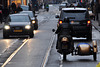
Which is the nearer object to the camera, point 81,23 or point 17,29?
point 81,23

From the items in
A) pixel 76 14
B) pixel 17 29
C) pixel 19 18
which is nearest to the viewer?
pixel 76 14

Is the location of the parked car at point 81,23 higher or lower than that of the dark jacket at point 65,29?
lower

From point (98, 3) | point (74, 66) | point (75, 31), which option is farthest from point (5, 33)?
point (98, 3)

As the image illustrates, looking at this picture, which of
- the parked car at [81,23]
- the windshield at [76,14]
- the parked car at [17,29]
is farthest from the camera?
the parked car at [17,29]

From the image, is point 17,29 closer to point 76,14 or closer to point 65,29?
point 76,14

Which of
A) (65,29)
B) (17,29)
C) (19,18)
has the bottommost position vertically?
(17,29)

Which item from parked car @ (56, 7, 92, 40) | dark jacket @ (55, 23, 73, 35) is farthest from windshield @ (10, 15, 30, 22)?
dark jacket @ (55, 23, 73, 35)

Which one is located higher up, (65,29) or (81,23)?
(65,29)

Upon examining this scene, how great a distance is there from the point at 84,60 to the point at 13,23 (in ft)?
38.9

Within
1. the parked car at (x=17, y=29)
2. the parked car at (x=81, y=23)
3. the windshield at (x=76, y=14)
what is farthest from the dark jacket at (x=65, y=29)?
the parked car at (x=17, y=29)

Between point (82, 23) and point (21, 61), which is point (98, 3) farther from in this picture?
point (21, 61)

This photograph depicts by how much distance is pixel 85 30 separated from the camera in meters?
23.6

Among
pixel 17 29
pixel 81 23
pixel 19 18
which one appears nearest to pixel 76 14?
pixel 81 23

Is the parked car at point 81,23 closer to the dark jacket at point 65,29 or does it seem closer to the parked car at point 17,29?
the parked car at point 17,29
